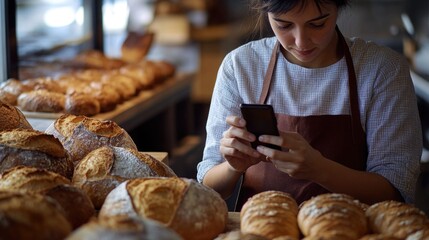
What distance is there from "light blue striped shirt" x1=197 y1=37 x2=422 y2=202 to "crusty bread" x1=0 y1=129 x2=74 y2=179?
1.80 feet

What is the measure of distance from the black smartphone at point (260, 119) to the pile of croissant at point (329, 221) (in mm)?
242

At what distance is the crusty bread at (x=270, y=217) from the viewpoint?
1.62 meters

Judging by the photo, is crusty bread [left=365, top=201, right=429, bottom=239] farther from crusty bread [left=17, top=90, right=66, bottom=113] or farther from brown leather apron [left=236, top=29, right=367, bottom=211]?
crusty bread [left=17, top=90, right=66, bottom=113]

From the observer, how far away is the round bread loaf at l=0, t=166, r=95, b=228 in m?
1.71

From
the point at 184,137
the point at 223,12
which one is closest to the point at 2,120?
the point at 184,137

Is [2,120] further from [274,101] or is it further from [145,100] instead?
[145,100]

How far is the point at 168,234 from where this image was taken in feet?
4.33

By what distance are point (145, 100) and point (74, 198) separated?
2800 mm

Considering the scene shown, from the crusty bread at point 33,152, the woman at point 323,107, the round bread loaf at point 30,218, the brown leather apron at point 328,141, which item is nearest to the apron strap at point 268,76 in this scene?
the woman at point 323,107

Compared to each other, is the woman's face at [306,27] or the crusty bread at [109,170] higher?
the woman's face at [306,27]

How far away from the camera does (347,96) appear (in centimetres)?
244

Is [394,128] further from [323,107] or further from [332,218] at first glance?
[332,218]

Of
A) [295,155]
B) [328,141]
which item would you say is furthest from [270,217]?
[328,141]

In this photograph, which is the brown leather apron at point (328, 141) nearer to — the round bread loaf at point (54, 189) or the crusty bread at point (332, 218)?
the crusty bread at point (332, 218)
